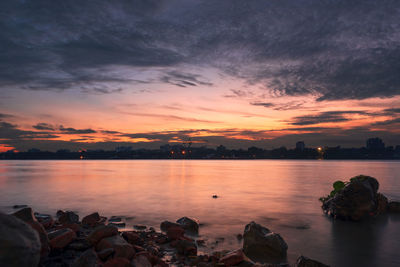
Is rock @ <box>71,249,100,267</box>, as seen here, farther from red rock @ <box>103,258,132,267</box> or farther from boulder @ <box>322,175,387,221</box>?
boulder @ <box>322,175,387,221</box>

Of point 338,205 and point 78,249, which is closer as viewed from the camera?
point 78,249

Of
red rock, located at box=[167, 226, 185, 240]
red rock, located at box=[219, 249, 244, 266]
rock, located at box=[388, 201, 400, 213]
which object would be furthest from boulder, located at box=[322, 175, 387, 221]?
red rock, located at box=[219, 249, 244, 266]

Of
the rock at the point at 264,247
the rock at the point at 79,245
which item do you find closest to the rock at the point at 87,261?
the rock at the point at 79,245

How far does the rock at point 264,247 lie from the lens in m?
9.24

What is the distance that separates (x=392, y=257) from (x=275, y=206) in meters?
11.1

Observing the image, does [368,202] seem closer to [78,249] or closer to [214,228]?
[214,228]

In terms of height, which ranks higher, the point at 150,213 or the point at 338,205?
the point at 338,205

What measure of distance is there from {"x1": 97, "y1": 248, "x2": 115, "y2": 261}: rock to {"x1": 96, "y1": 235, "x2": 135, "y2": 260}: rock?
0.14m

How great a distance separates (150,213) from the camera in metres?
17.8

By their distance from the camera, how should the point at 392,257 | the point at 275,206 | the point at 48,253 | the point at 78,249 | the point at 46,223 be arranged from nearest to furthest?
the point at 48,253, the point at 78,249, the point at 392,257, the point at 46,223, the point at 275,206

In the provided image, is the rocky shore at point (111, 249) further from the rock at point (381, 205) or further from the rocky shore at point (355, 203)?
the rock at point (381, 205)

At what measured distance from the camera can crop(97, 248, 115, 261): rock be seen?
759cm

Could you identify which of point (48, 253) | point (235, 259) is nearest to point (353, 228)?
point (235, 259)

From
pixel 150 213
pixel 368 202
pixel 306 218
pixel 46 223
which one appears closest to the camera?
pixel 46 223
